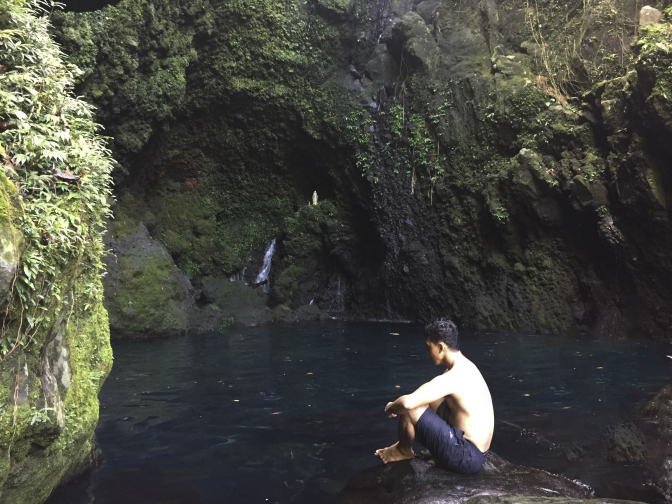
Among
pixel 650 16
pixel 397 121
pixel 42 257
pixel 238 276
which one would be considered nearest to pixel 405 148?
pixel 397 121

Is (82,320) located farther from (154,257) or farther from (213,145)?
(213,145)

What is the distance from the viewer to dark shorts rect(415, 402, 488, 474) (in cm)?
360

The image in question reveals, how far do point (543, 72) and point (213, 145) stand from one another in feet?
34.3

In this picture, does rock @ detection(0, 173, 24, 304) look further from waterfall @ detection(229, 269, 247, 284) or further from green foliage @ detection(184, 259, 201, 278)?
waterfall @ detection(229, 269, 247, 284)

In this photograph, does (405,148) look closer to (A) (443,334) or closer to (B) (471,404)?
(A) (443,334)

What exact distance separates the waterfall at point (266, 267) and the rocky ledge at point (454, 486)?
13.3 metres

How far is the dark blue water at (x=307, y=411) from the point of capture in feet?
13.9

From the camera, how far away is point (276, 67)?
15.7 meters

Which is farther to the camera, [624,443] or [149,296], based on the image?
[149,296]

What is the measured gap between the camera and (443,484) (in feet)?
11.3

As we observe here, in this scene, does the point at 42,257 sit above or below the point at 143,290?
above

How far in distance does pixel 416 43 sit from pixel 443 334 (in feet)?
43.0

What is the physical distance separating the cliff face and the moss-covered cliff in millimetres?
7345

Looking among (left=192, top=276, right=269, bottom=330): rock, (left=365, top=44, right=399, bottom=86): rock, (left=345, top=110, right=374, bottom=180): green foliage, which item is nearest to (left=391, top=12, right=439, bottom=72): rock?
(left=365, top=44, right=399, bottom=86): rock
